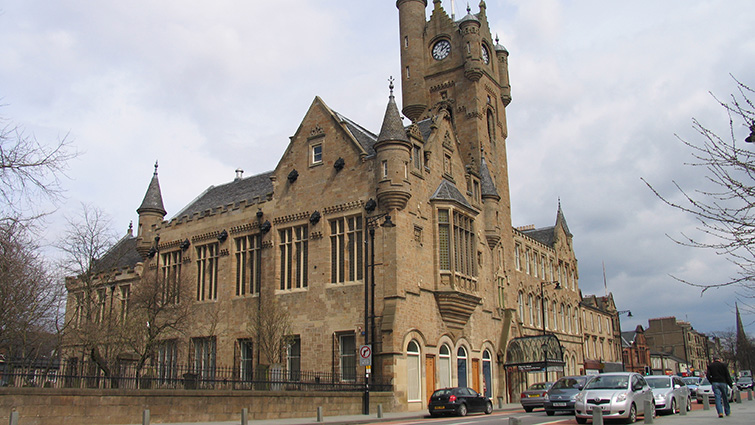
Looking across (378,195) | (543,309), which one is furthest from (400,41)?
(543,309)

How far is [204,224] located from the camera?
136 feet

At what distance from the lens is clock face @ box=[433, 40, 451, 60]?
4710cm

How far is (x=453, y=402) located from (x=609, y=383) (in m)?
7.77

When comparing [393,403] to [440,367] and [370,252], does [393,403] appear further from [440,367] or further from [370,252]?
[370,252]

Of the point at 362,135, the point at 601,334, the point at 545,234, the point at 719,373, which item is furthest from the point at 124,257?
the point at 601,334

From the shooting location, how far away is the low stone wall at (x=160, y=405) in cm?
1731

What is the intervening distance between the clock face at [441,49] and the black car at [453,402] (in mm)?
27789

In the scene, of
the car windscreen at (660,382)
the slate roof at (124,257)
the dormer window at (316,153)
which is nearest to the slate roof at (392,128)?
the dormer window at (316,153)

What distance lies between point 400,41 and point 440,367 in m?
26.8

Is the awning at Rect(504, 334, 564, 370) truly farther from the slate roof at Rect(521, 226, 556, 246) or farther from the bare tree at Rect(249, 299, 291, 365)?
the slate roof at Rect(521, 226, 556, 246)

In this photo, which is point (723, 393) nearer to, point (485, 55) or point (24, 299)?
point (24, 299)

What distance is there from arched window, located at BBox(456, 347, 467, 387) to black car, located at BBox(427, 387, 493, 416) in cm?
742

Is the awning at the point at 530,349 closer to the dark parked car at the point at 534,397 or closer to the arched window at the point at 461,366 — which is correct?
the arched window at the point at 461,366

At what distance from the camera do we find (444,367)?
33562 millimetres
